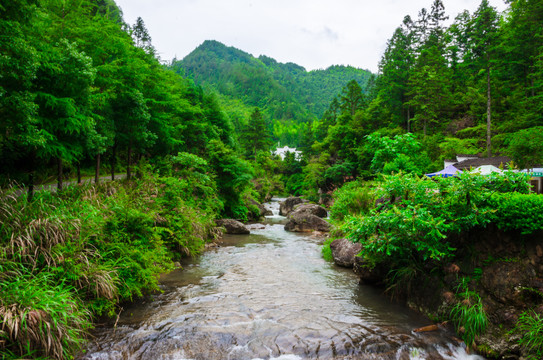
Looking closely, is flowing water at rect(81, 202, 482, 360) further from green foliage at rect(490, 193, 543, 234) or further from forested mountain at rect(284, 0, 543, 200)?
forested mountain at rect(284, 0, 543, 200)

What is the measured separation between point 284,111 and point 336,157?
91222 mm

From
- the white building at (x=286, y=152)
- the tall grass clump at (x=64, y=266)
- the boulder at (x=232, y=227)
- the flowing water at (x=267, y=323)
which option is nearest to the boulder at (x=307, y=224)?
the boulder at (x=232, y=227)

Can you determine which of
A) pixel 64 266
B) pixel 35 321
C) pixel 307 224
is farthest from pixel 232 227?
pixel 35 321

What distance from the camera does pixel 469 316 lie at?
5.76 meters

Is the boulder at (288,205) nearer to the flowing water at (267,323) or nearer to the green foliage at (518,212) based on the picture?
the flowing water at (267,323)

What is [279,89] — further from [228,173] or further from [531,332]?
[531,332]

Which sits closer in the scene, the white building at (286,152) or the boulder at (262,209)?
the boulder at (262,209)

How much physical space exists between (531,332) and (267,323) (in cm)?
489

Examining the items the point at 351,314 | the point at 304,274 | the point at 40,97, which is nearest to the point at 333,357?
the point at 351,314

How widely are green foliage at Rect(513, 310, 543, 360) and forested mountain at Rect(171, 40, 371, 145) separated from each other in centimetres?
9877

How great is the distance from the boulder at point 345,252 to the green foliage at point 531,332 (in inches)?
239

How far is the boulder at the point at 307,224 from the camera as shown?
68.0 ft

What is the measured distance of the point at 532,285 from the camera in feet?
Answer: 17.7

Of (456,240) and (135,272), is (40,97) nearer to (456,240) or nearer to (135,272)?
(135,272)
